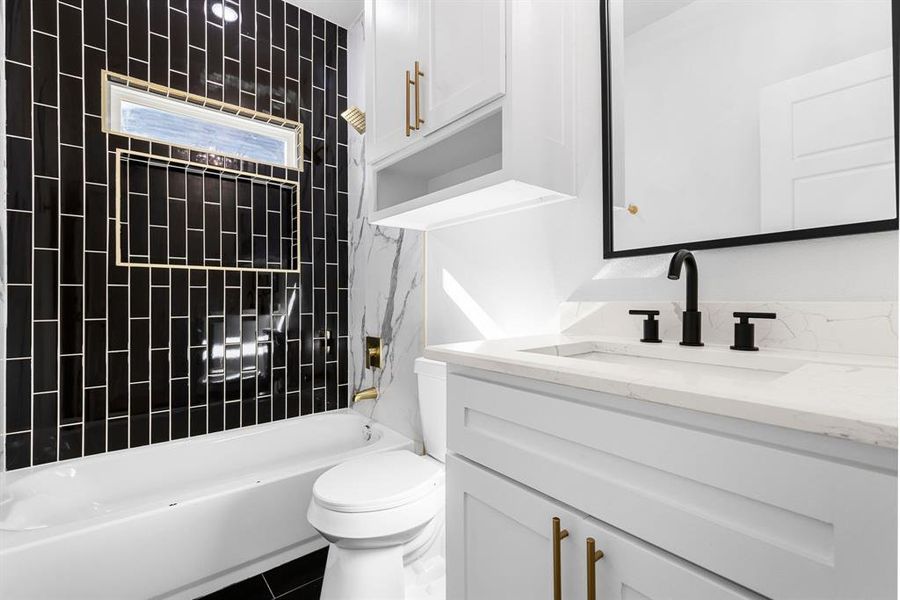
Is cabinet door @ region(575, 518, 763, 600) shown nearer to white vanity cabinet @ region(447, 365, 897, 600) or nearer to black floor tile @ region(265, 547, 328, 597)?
white vanity cabinet @ region(447, 365, 897, 600)

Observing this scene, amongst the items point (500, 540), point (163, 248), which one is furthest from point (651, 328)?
point (163, 248)

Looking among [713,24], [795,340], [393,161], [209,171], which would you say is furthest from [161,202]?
[795,340]

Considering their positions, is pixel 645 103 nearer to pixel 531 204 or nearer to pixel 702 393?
pixel 531 204

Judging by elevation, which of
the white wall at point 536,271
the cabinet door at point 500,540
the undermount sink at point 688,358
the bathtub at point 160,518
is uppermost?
the white wall at point 536,271

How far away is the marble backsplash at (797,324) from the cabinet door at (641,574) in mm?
584

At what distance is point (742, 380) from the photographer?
724mm

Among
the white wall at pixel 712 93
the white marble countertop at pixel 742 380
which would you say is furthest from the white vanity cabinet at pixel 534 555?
the white wall at pixel 712 93

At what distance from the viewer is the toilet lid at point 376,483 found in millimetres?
1276

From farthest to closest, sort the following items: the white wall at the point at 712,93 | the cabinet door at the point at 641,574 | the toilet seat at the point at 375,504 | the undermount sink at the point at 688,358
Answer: the toilet seat at the point at 375,504, the white wall at the point at 712,93, the undermount sink at the point at 688,358, the cabinet door at the point at 641,574

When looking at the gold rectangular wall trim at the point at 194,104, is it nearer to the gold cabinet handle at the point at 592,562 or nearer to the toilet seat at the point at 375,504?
the toilet seat at the point at 375,504

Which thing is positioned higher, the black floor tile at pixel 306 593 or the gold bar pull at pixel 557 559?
the gold bar pull at pixel 557 559

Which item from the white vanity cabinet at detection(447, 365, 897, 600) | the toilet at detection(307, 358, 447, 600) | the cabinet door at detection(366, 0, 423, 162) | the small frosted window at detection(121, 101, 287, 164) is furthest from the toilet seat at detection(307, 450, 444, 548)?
the small frosted window at detection(121, 101, 287, 164)

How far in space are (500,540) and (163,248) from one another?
2089 millimetres

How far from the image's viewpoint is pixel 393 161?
4.97 ft
